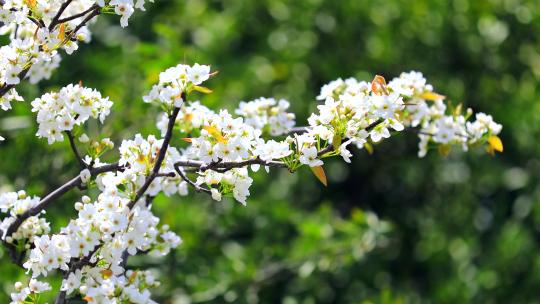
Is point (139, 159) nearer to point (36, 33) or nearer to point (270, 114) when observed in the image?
point (36, 33)

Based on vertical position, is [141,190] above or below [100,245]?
above

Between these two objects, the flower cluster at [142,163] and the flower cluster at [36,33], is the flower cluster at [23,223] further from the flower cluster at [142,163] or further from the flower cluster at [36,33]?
the flower cluster at [36,33]

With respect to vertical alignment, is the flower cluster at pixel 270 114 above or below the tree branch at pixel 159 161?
above

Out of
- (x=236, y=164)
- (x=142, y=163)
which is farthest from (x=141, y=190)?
(x=236, y=164)

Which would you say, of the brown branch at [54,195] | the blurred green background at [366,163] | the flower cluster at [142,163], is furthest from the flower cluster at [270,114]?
the blurred green background at [366,163]

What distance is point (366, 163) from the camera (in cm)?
641

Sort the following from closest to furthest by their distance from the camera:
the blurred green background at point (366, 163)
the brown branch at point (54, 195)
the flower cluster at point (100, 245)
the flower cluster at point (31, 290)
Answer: the flower cluster at point (100, 245), the flower cluster at point (31, 290), the brown branch at point (54, 195), the blurred green background at point (366, 163)

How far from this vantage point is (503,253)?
18.5 feet

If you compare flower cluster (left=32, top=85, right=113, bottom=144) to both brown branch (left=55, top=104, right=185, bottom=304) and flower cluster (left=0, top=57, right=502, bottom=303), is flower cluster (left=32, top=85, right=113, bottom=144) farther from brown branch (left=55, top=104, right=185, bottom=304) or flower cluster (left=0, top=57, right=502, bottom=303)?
brown branch (left=55, top=104, right=185, bottom=304)

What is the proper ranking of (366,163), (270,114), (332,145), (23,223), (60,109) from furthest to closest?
(366,163)
(270,114)
(23,223)
(60,109)
(332,145)

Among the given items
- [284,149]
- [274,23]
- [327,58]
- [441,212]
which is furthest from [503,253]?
[284,149]

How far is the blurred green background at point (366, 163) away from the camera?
4.87 m

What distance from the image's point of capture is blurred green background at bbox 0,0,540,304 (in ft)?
16.0

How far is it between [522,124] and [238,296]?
2708 mm
